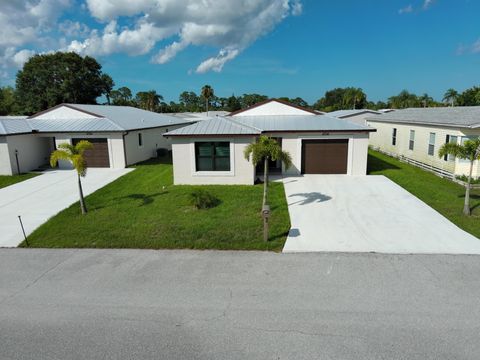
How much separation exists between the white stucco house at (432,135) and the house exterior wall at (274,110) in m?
6.98

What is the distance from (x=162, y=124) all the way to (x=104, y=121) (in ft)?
21.9

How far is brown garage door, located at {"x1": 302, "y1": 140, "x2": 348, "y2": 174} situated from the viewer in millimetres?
17234

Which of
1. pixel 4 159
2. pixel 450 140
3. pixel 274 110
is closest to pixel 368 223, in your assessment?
pixel 450 140

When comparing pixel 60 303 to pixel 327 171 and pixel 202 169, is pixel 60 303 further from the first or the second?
pixel 327 171

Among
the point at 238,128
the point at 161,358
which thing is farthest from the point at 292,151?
the point at 161,358

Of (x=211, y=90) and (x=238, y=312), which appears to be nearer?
(x=238, y=312)

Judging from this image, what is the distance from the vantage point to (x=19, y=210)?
40.2ft

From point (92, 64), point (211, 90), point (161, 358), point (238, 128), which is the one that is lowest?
point (161, 358)

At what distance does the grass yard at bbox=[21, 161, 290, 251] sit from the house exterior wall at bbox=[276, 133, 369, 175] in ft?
11.5

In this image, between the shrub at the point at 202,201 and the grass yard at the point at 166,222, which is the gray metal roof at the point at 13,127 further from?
Result: the shrub at the point at 202,201

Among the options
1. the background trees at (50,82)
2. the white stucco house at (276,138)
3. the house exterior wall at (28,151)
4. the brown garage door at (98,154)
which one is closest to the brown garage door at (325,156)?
the white stucco house at (276,138)

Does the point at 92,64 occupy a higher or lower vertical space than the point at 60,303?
higher

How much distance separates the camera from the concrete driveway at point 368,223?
845cm

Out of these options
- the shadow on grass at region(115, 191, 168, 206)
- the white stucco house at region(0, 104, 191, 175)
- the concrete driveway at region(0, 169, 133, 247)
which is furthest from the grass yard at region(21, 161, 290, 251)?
the white stucco house at region(0, 104, 191, 175)
